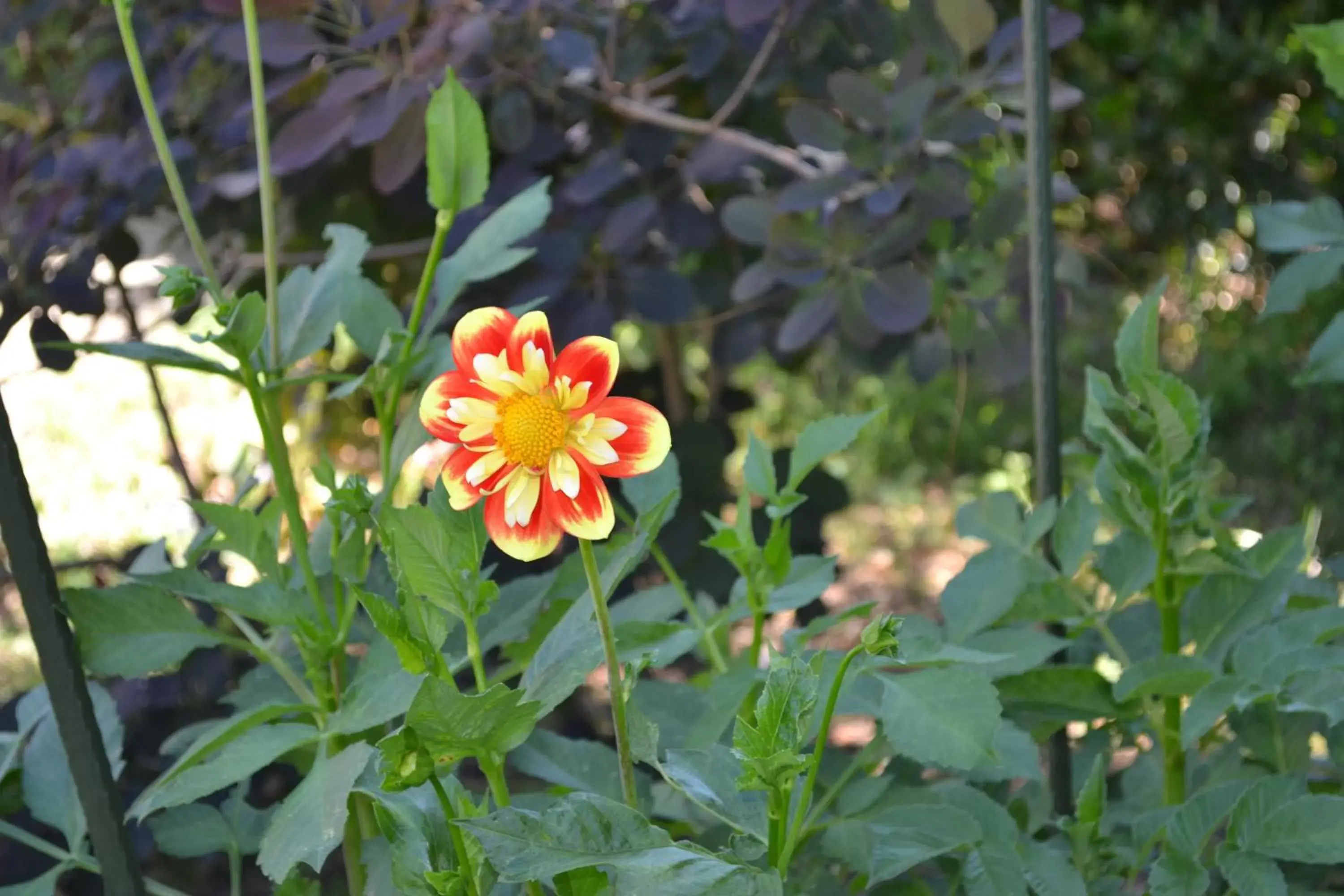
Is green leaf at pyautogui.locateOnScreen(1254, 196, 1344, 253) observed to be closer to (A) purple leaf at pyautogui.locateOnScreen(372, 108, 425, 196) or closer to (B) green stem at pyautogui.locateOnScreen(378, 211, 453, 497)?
(B) green stem at pyautogui.locateOnScreen(378, 211, 453, 497)

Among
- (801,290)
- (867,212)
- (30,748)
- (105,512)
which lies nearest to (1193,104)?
(801,290)

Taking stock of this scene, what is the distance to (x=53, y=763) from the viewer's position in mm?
814

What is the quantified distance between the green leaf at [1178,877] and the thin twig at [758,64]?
2.57ft

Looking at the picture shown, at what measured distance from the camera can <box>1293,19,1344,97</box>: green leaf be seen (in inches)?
33.8

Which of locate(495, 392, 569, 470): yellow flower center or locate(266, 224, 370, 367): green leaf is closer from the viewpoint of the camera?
locate(495, 392, 569, 470): yellow flower center

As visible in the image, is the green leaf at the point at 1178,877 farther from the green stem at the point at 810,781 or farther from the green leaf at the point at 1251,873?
the green stem at the point at 810,781

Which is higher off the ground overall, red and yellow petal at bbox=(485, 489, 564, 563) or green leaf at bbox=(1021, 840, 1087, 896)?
red and yellow petal at bbox=(485, 489, 564, 563)

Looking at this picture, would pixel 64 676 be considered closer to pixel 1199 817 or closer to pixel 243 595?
pixel 243 595

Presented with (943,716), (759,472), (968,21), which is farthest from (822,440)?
(968,21)

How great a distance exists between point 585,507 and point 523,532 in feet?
0.10

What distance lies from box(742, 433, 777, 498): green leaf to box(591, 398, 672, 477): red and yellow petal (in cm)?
21

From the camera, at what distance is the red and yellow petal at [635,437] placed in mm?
574

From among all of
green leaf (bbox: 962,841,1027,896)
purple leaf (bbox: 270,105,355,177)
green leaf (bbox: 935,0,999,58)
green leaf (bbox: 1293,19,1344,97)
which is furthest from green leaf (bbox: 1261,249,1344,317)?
purple leaf (bbox: 270,105,355,177)

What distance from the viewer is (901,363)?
3340 millimetres
